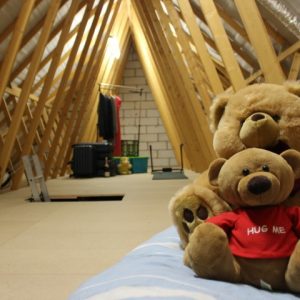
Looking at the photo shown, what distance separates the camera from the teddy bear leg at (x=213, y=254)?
1.03m

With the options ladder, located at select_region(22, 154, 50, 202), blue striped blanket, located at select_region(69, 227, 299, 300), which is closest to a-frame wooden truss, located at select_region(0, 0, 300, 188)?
ladder, located at select_region(22, 154, 50, 202)

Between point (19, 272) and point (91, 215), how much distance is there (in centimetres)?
135

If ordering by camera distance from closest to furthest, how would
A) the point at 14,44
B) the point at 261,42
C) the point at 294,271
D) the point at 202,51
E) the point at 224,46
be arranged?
the point at 294,271
the point at 261,42
the point at 224,46
the point at 202,51
the point at 14,44

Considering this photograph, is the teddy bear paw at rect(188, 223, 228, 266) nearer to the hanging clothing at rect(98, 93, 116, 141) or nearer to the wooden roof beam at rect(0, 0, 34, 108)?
the wooden roof beam at rect(0, 0, 34, 108)

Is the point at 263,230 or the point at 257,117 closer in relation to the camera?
the point at 263,230

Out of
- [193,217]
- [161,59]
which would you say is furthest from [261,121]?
[161,59]

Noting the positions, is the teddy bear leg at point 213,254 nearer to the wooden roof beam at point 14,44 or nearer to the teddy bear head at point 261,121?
the teddy bear head at point 261,121

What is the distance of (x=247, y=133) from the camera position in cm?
123

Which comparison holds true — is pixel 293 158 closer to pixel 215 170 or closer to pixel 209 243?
pixel 215 170

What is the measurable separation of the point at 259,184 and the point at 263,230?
13cm

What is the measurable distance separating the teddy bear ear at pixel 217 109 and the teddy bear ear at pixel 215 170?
10.2 inches

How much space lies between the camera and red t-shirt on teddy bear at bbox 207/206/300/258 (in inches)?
40.6

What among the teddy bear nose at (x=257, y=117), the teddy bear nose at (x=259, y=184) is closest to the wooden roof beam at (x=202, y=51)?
the teddy bear nose at (x=257, y=117)

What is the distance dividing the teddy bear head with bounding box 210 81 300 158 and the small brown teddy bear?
102mm
